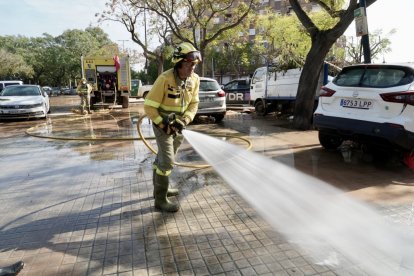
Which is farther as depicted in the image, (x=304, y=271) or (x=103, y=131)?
(x=103, y=131)

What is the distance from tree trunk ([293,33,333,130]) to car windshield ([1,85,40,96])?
1053 cm

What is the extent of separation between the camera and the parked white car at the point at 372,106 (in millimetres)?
5215

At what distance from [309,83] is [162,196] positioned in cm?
733

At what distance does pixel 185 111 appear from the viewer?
4.09m

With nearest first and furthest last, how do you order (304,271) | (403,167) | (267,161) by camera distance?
(304,271)
(403,167)
(267,161)

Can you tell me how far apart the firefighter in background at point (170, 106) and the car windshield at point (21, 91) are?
12.4m

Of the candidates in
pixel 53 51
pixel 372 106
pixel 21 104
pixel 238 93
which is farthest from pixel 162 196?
pixel 53 51

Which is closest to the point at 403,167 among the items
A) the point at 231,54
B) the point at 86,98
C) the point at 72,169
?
the point at 72,169

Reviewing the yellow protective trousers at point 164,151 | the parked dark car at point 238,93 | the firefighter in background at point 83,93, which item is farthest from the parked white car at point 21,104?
the yellow protective trousers at point 164,151

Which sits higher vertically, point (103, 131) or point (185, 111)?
point (185, 111)

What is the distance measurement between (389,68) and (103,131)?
25.2 feet

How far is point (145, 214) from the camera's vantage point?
13.1 ft

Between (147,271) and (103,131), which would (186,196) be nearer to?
(147,271)

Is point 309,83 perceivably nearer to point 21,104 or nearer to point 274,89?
point 274,89
